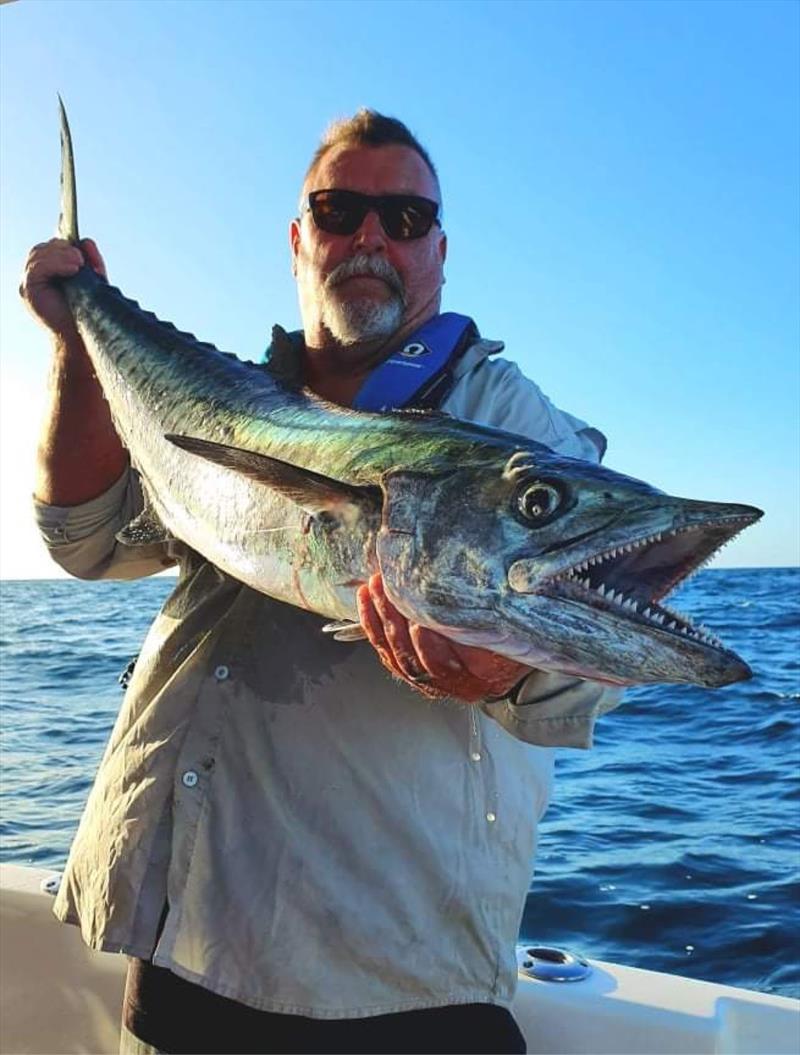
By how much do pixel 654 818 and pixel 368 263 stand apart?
229 inches

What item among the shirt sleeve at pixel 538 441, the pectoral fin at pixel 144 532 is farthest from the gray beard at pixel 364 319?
the pectoral fin at pixel 144 532

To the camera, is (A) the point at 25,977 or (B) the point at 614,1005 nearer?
(B) the point at 614,1005

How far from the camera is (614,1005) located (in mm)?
2979

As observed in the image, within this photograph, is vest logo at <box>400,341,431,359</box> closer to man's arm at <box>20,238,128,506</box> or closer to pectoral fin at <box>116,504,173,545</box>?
pectoral fin at <box>116,504,173,545</box>

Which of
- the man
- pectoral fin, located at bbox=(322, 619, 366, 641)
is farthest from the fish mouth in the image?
pectoral fin, located at bbox=(322, 619, 366, 641)

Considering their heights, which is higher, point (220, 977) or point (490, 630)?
point (490, 630)

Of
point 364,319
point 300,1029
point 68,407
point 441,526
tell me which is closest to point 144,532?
point 68,407

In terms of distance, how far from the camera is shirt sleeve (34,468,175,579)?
9.46 ft

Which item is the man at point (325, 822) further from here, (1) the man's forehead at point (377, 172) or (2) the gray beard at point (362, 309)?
(1) the man's forehead at point (377, 172)

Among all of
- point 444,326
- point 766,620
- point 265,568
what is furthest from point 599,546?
point 766,620

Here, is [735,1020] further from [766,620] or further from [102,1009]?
[766,620]

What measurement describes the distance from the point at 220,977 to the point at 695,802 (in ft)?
21.9

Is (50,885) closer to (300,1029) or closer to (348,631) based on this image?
(300,1029)

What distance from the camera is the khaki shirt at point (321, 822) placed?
6.92 ft
